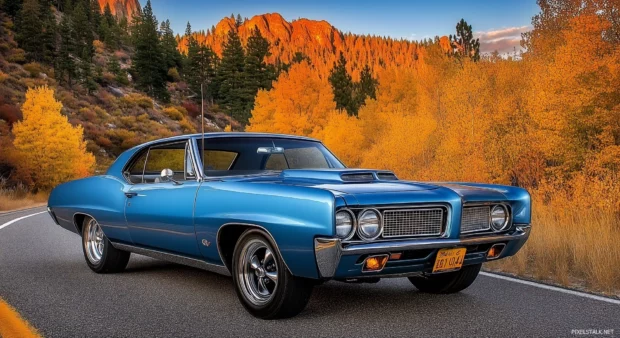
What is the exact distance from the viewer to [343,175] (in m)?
4.82

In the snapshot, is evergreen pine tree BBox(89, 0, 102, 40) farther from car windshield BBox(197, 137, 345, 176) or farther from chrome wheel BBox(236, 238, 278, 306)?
chrome wheel BBox(236, 238, 278, 306)

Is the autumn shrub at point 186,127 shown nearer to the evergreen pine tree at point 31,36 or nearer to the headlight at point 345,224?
the evergreen pine tree at point 31,36

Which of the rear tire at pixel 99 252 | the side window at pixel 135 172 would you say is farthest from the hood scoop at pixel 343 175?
the rear tire at pixel 99 252

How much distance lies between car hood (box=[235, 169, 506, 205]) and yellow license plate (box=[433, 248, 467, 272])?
1.23 ft

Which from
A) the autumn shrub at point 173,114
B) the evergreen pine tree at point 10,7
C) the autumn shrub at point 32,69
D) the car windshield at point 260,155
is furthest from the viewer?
the evergreen pine tree at point 10,7

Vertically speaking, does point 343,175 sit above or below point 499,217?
above

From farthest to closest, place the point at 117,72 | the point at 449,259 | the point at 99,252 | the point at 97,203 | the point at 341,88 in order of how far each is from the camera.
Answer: the point at 117,72
the point at 341,88
the point at 99,252
the point at 97,203
the point at 449,259

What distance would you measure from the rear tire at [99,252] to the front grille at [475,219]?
3.92 meters

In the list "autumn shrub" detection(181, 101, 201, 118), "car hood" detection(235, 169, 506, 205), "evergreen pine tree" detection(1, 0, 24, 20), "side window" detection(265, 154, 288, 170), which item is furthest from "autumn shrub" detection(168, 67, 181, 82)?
"car hood" detection(235, 169, 506, 205)

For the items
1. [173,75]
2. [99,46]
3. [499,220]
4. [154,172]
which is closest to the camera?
[499,220]

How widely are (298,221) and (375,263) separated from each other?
59cm

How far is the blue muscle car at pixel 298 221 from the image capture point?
4074 millimetres

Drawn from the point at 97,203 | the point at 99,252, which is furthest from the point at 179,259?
the point at 99,252

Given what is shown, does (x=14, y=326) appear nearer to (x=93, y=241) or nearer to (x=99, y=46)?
(x=93, y=241)
